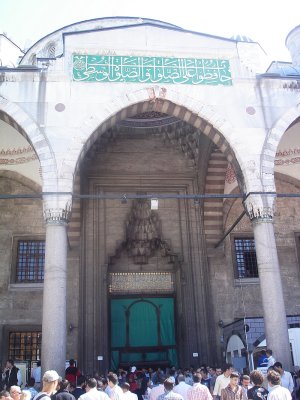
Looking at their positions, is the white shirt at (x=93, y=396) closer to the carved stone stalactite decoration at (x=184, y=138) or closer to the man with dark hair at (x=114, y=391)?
the man with dark hair at (x=114, y=391)

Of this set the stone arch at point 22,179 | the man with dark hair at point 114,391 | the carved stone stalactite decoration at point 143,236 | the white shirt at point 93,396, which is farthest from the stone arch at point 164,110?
the white shirt at point 93,396

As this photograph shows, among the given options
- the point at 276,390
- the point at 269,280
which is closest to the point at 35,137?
the point at 269,280

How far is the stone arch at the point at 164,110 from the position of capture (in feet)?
28.1

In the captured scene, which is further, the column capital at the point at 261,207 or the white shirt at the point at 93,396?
the column capital at the point at 261,207

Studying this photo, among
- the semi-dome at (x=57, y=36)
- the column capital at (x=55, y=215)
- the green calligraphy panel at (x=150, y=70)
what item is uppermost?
the semi-dome at (x=57, y=36)

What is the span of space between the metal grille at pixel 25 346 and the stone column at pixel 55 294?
3780 millimetres

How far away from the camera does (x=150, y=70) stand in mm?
9094

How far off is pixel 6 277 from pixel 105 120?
493 centimetres

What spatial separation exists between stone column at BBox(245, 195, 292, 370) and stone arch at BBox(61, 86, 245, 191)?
623 millimetres

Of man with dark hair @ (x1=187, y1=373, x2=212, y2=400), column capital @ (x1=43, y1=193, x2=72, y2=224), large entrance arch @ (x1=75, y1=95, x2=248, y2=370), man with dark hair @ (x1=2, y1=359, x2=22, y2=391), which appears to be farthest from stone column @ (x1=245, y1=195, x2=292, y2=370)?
man with dark hair @ (x1=2, y1=359, x2=22, y2=391)

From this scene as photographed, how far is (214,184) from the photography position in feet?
39.2

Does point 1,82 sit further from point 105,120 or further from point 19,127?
point 105,120

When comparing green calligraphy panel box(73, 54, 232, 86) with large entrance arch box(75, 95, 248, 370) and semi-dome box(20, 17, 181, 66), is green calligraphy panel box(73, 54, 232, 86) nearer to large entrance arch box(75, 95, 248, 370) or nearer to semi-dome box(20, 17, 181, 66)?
large entrance arch box(75, 95, 248, 370)

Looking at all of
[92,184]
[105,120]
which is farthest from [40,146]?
[92,184]
